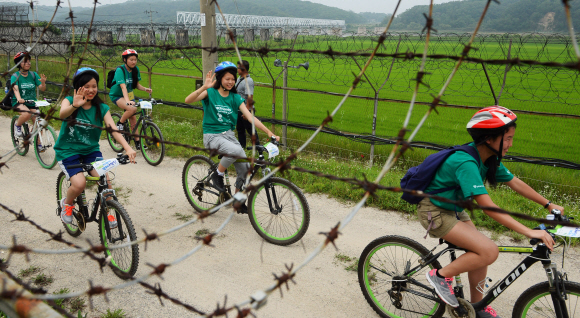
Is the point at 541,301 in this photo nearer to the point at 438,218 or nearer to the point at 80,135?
the point at 438,218

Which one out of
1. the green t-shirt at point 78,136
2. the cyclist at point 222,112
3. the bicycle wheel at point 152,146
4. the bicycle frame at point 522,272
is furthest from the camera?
the bicycle wheel at point 152,146

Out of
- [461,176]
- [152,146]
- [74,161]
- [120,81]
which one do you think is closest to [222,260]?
[74,161]

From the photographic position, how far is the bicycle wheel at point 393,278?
3.37 metres

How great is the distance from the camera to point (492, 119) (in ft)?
9.29

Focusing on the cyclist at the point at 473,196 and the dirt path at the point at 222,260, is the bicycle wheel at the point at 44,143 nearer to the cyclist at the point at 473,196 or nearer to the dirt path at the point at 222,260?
the dirt path at the point at 222,260

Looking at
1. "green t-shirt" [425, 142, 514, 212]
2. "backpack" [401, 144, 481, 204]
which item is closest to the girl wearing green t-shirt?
"backpack" [401, 144, 481, 204]

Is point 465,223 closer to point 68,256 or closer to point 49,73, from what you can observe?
point 68,256

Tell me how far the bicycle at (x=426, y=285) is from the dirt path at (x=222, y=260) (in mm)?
346

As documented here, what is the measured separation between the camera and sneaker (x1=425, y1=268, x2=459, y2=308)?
3072mm

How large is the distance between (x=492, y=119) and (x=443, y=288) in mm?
1242

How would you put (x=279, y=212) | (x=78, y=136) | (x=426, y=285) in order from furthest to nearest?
1. (x=279, y=212)
2. (x=78, y=136)
3. (x=426, y=285)

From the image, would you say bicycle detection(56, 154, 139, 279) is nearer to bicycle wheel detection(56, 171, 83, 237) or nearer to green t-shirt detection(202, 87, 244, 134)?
bicycle wheel detection(56, 171, 83, 237)

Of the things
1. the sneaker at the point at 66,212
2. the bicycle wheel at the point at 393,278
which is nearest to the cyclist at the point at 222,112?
the sneaker at the point at 66,212

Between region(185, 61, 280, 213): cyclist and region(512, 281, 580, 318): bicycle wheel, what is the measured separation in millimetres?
3140
